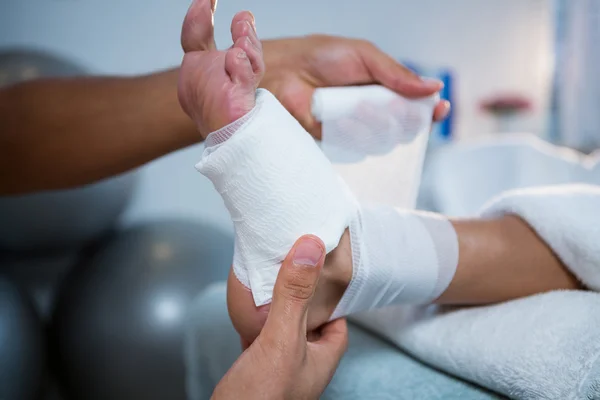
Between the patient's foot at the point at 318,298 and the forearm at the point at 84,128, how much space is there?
14.3 inches

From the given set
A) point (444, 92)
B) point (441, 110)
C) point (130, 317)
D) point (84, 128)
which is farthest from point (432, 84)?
point (444, 92)

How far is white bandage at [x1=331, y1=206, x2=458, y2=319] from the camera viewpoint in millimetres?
581

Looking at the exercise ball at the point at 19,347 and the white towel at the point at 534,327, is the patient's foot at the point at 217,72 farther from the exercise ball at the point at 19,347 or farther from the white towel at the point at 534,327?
the exercise ball at the point at 19,347

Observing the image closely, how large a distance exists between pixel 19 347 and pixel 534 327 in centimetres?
100

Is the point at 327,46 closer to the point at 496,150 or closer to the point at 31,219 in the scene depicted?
the point at 496,150

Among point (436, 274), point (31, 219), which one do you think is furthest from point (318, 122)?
point (31, 219)

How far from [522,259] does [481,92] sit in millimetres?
2570

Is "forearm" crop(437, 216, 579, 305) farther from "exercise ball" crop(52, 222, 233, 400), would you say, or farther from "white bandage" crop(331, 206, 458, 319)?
"exercise ball" crop(52, 222, 233, 400)

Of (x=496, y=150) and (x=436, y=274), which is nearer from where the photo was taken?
(x=436, y=274)

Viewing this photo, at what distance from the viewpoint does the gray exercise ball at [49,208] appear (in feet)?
4.06

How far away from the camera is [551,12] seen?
3.04 meters

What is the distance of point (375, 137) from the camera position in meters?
0.80

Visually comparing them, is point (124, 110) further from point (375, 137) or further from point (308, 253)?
point (308, 253)

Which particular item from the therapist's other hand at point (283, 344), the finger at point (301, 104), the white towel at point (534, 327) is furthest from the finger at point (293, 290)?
the finger at point (301, 104)
